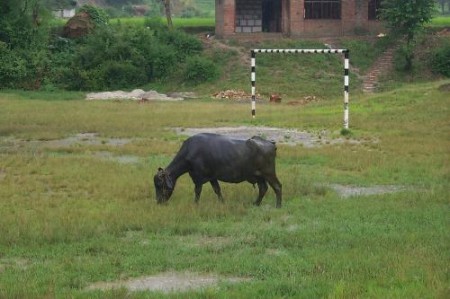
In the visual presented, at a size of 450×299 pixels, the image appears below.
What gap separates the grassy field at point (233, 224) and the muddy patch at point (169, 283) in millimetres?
114

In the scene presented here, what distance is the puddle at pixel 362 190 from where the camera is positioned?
13728 millimetres

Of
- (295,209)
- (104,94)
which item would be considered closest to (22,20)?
(104,94)

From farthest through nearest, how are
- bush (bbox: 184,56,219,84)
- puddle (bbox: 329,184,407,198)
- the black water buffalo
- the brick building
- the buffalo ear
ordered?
the brick building, bush (bbox: 184,56,219,84), puddle (bbox: 329,184,407,198), the buffalo ear, the black water buffalo

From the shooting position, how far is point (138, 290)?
787 centimetres

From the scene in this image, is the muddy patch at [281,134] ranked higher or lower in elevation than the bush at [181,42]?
lower

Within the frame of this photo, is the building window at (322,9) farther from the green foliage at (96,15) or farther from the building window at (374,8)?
the green foliage at (96,15)

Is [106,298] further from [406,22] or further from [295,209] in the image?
[406,22]

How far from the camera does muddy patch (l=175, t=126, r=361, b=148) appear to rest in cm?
2131

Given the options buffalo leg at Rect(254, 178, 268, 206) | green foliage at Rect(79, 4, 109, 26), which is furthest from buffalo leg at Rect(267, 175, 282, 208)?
green foliage at Rect(79, 4, 109, 26)

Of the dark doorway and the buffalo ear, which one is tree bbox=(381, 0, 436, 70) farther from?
the buffalo ear

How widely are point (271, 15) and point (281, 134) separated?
36.5 m

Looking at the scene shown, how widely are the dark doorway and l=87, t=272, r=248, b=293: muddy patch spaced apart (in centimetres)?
4974

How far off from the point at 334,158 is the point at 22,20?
31934 mm

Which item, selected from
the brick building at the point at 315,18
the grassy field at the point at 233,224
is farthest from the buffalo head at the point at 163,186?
the brick building at the point at 315,18
